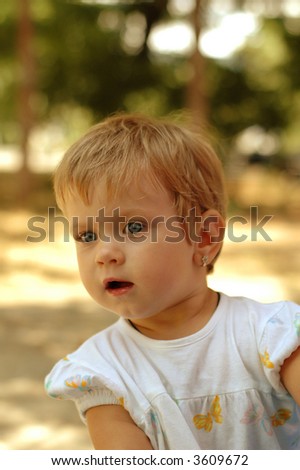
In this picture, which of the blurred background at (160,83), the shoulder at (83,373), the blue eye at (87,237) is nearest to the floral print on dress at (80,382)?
the shoulder at (83,373)

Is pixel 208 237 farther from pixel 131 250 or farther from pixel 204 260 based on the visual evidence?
pixel 131 250

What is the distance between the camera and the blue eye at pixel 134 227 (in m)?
1.30

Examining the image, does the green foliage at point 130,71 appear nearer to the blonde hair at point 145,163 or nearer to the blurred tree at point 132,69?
the blurred tree at point 132,69

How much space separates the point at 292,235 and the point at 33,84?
4442 mm

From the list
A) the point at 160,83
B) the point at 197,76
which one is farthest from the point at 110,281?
the point at 160,83

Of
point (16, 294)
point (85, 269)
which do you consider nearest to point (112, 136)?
point (85, 269)

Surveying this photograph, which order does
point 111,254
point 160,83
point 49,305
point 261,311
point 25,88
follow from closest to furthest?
point 111,254, point 261,311, point 49,305, point 25,88, point 160,83

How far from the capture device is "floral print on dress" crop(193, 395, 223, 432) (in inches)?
52.5

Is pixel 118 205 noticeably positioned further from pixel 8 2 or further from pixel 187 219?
pixel 8 2

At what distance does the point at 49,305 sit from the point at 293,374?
15.4 feet

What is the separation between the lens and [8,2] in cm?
1250

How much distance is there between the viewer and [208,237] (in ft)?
4.68

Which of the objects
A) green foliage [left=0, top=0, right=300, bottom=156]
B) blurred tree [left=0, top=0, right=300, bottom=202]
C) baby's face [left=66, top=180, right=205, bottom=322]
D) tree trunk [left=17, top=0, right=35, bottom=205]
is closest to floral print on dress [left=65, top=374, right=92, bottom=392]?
baby's face [left=66, top=180, right=205, bottom=322]

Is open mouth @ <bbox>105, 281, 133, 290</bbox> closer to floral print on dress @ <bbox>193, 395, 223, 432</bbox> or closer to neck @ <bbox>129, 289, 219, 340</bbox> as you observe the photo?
neck @ <bbox>129, 289, 219, 340</bbox>
